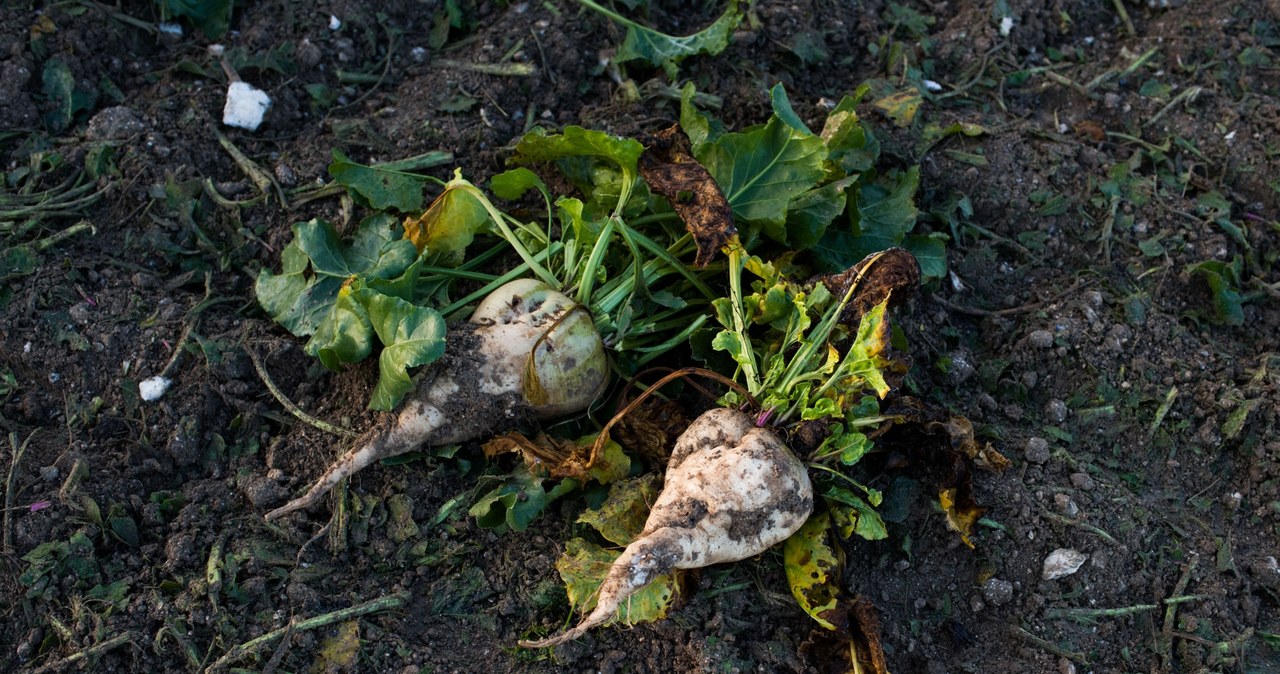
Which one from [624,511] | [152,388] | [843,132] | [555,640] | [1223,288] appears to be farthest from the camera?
[1223,288]

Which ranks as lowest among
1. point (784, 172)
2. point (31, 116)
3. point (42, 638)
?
point (42, 638)

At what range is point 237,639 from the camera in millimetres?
3281

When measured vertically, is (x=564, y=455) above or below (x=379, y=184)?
below

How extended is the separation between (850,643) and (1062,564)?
2.66 feet

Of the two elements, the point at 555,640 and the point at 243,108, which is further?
the point at 243,108

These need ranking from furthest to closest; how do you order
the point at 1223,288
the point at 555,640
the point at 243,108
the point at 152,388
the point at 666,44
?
the point at 666,44
the point at 243,108
the point at 1223,288
the point at 152,388
the point at 555,640

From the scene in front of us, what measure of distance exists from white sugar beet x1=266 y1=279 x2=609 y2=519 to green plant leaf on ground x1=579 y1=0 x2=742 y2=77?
1508mm

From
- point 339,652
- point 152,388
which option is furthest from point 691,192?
point 152,388

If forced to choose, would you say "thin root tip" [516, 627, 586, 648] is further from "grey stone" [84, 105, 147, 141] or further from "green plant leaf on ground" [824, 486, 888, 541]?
"grey stone" [84, 105, 147, 141]

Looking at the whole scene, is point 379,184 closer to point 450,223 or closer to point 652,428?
point 450,223

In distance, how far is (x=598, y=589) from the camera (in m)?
3.37

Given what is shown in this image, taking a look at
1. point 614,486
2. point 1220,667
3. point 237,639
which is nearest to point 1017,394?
point 1220,667

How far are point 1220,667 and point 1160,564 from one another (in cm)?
38

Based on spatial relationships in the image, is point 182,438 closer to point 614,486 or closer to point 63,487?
point 63,487
